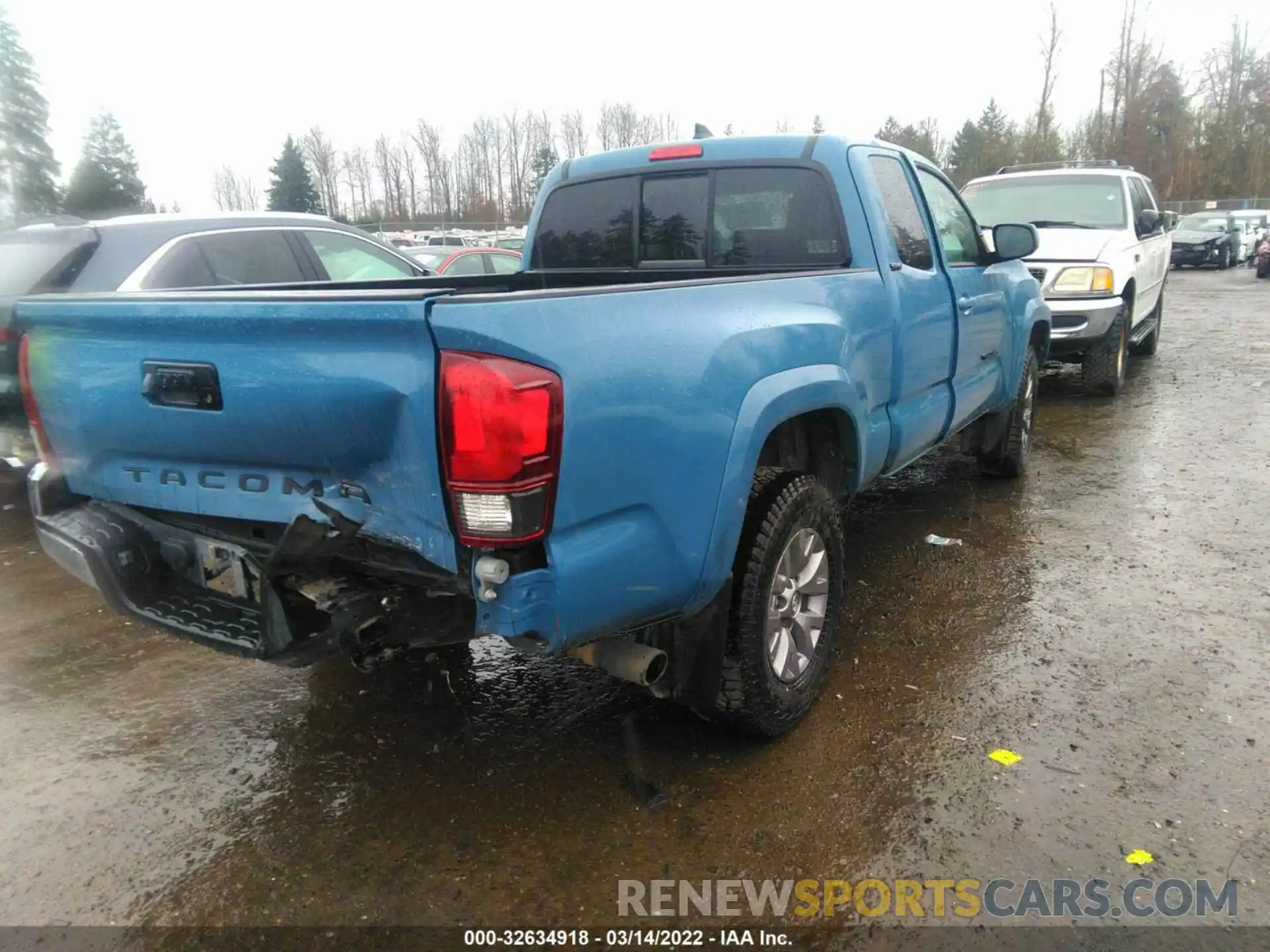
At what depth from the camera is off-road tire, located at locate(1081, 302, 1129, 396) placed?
811 centimetres

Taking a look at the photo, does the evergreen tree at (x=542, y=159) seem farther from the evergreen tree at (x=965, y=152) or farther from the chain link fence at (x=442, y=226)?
the evergreen tree at (x=965, y=152)

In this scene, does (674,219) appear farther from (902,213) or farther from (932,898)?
(932,898)

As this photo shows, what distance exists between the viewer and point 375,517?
7.31 feet

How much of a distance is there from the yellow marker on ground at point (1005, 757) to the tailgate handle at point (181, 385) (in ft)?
8.32

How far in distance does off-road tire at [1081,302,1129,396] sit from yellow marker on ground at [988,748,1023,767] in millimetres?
6262

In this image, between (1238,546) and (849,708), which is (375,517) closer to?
(849,708)

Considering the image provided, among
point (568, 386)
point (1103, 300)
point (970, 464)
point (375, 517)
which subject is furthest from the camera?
point (1103, 300)

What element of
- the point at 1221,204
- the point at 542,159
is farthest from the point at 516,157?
the point at 1221,204

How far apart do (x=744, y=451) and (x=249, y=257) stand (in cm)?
450

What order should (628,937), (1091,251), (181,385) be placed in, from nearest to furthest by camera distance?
(628,937) < (181,385) < (1091,251)

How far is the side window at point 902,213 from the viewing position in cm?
381

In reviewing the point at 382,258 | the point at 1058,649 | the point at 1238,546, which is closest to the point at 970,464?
the point at 1238,546

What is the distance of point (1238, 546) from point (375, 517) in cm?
446

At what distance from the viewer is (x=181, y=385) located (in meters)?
2.39
